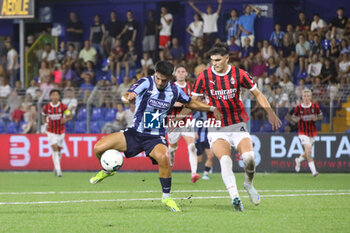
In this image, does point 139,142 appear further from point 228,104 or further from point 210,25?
point 210,25

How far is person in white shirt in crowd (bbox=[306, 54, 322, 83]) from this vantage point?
65.9 feet

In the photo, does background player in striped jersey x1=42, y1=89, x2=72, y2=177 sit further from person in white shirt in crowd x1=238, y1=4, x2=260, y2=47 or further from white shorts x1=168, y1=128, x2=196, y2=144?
person in white shirt in crowd x1=238, y1=4, x2=260, y2=47

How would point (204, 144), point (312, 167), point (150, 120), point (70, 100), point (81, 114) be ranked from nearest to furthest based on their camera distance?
point (150, 120) → point (312, 167) → point (204, 144) → point (81, 114) → point (70, 100)

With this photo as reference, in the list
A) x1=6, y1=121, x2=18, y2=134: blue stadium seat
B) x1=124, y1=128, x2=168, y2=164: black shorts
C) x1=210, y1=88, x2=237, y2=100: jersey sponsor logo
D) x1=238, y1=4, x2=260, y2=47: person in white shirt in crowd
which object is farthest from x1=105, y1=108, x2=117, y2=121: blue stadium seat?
x1=210, y1=88, x2=237, y2=100: jersey sponsor logo

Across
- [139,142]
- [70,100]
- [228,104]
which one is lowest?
[139,142]

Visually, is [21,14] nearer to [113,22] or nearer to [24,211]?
[113,22]

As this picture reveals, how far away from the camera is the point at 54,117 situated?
1817cm

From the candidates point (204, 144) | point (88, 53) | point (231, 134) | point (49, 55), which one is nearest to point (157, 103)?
point (231, 134)

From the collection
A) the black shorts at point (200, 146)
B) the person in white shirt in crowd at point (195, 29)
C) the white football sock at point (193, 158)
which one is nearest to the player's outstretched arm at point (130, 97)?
the white football sock at point (193, 158)

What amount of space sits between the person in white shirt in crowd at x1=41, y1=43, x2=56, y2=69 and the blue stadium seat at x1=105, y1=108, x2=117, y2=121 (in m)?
5.23

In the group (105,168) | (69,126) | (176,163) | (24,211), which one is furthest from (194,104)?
(69,126)

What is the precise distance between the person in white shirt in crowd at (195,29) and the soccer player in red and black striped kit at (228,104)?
42.8 feet

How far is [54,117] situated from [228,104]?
9.10 m

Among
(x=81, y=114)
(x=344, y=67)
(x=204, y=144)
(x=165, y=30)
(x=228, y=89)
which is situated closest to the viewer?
(x=228, y=89)
